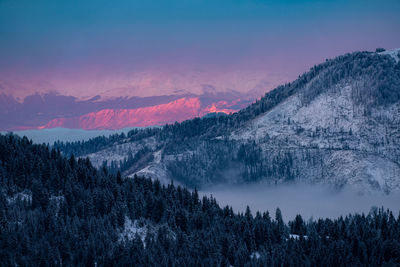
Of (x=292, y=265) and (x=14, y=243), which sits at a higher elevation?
(x=14, y=243)

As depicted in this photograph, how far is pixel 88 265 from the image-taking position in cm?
19300

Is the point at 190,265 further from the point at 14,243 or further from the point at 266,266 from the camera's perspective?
the point at 14,243

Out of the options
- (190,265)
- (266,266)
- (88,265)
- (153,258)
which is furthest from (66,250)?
(266,266)

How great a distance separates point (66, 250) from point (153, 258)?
28.2 m

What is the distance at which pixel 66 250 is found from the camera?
195750 mm

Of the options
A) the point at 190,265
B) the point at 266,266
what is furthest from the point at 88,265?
the point at 266,266

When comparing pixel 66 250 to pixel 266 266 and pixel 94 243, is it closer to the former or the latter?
pixel 94 243

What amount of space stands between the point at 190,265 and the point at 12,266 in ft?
184

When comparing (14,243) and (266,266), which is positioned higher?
(14,243)

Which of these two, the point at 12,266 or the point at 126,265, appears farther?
the point at 126,265

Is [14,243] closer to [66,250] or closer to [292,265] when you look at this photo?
[66,250]

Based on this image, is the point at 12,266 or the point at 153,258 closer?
the point at 12,266

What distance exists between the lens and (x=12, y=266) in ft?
602

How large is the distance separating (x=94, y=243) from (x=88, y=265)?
8404 mm
